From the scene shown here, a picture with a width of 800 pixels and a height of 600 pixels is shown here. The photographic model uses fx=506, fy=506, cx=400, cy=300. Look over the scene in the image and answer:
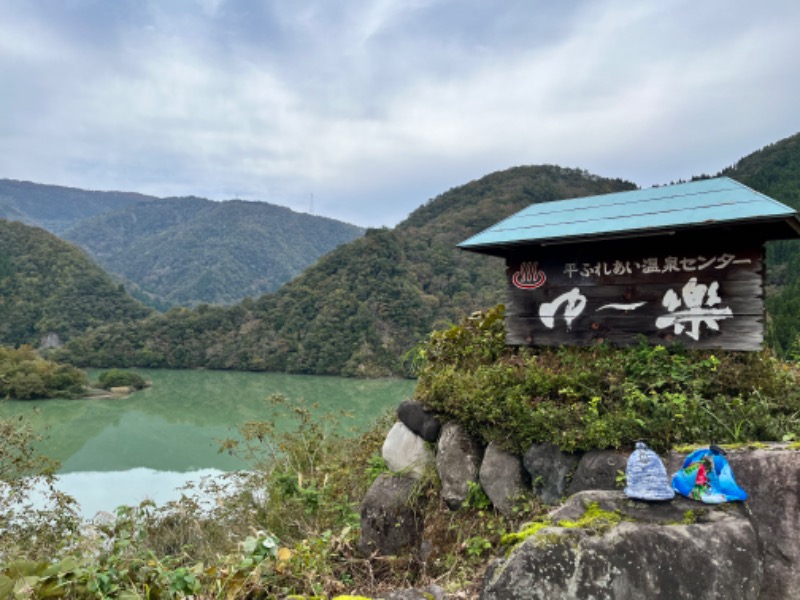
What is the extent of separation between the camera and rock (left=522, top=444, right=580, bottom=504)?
9.00 feet

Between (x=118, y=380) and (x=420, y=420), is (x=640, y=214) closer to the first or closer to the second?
(x=420, y=420)

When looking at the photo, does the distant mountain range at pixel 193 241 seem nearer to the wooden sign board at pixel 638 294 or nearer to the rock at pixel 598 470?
the wooden sign board at pixel 638 294

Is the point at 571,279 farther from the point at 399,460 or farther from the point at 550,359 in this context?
the point at 399,460

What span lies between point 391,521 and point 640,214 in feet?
8.46

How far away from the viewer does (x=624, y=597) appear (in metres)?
1.62

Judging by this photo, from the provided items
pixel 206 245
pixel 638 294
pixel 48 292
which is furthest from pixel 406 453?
pixel 206 245

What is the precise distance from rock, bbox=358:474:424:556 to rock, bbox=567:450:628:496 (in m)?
1.05

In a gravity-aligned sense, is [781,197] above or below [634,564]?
above

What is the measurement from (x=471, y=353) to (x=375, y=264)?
3817 centimetres

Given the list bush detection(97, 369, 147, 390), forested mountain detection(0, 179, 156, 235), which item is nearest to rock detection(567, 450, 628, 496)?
bush detection(97, 369, 147, 390)

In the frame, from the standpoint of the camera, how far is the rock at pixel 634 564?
5.39ft

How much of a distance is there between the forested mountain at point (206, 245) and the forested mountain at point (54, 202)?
2578 centimetres

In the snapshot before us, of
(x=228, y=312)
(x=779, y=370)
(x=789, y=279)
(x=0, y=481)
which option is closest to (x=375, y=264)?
(x=228, y=312)

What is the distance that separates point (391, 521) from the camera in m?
3.20
